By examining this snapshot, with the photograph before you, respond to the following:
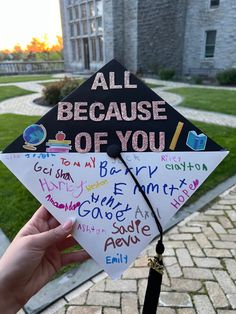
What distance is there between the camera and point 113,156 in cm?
140

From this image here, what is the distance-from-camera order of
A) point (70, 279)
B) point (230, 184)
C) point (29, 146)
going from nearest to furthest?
point (29, 146) → point (70, 279) → point (230, 184)

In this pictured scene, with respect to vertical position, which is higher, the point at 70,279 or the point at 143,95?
the point at 143,95

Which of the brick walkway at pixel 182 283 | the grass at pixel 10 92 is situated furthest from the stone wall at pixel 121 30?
the brick walkway at pixel 182 283

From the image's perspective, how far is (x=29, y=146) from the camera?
1.39 meters

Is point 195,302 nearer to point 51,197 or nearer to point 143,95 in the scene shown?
point 51,197

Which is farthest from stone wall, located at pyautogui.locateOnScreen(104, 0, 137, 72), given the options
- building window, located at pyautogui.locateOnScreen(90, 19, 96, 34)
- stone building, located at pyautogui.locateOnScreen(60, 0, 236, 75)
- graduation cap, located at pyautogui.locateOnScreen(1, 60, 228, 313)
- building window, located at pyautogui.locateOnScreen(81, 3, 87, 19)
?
graduation cap, located at pyautogui.locateOnScreen(1, 60, 228, 313)

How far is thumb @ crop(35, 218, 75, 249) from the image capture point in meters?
1.45

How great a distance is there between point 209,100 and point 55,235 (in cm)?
1119

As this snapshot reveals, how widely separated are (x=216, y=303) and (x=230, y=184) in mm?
2516

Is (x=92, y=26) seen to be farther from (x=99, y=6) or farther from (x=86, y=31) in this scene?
(x=99, y=6)

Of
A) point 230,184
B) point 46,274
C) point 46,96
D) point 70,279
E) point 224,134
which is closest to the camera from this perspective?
point 46,274

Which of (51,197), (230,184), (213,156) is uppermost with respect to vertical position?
(213,156)

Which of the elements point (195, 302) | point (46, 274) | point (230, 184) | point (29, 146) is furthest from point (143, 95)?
point (230, 184)

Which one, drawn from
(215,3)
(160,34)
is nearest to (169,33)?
(160,34)
